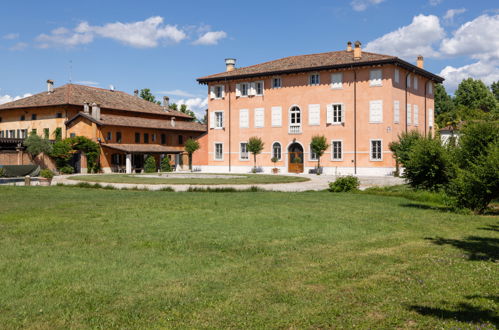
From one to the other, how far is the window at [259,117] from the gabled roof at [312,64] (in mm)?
3383

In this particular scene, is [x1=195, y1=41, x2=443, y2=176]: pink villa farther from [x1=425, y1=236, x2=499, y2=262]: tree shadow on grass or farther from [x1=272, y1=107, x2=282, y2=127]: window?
[x1=425, y1=236, x2=499, y2=262]: tree shadow on grass

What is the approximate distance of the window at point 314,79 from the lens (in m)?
43.1

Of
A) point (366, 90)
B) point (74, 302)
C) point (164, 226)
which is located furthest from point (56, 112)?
point (74, 302)

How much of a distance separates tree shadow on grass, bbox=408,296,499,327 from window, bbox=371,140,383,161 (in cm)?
3590

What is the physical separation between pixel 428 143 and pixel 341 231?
22.5 ft

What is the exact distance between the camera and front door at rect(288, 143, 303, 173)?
4428 cm

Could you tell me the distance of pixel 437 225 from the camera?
11016mm

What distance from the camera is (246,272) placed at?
6480 mm

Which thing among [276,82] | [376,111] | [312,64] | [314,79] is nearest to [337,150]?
[376,111]

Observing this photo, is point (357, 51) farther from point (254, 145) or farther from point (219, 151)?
point (219, 151)

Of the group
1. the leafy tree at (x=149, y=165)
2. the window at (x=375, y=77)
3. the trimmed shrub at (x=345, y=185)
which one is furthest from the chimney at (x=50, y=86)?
the trimmed shrub at (x=345, y=185)

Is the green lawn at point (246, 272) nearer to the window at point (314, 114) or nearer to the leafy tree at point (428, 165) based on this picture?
the leafy tree at point (428, 165)

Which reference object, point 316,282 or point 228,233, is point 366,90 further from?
point 316,282

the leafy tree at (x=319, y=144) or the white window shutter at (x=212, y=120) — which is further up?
the white window shutter at (x=212, y=120)
